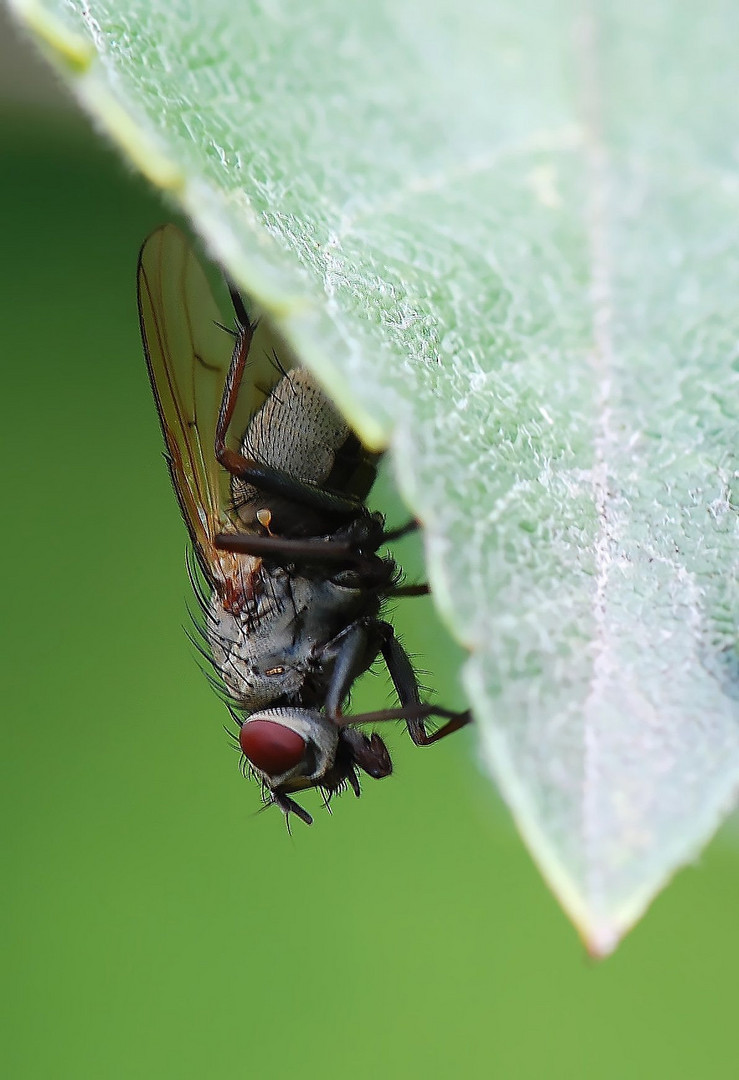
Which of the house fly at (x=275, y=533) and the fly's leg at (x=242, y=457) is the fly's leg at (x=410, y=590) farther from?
the fly's leg at (x=242, y=457)

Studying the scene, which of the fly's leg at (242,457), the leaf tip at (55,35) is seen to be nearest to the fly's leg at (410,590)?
the fly's leg at (242,457)

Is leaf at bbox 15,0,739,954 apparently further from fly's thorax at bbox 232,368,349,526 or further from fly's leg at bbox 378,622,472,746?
fly's leg at bbox 378,622,472,746

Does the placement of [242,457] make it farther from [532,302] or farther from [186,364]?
→ [532,302]

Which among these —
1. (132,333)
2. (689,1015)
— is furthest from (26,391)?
(689,1015)

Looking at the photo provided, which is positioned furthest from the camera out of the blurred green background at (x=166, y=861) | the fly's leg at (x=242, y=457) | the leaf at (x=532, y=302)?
the blurred green background at (x=166, y=861)

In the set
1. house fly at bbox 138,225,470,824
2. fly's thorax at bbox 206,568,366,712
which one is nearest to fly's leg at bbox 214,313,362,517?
house fly at bbox 138,225,470,824

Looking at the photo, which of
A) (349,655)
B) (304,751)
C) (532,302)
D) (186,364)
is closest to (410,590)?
(349,655)
